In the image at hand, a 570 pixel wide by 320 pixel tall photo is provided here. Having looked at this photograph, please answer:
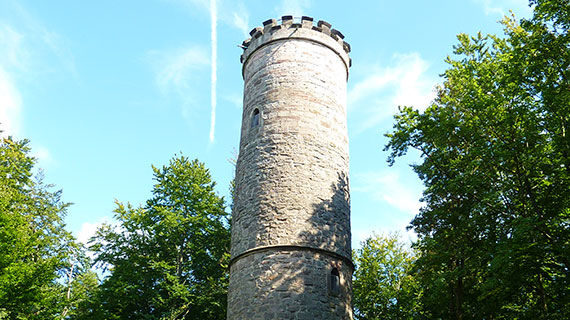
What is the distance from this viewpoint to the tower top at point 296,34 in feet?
43.5

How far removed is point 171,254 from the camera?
1875 cm

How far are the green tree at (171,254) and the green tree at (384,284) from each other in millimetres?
5775

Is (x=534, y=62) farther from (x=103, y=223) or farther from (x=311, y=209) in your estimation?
(x=103, y=223)

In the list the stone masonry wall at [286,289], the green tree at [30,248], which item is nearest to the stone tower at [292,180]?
the stone masonry wall at [286,289]

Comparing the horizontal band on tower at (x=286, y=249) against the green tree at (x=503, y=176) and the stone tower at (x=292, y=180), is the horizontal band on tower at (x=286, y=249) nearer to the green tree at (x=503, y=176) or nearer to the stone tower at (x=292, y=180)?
the stone tower at (x=292, y=180)

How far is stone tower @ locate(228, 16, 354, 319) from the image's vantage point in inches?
404

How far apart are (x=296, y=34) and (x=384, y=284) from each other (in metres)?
12.0

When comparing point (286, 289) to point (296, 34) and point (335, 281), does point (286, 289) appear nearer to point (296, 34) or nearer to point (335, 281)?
point (335, 281)

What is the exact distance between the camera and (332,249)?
10.9 meters

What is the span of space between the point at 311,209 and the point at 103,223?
1191 cm

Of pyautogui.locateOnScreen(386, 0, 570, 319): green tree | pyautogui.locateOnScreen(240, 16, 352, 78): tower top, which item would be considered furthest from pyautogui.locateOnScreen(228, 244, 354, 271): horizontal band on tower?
pyautogui.locateOnScreen(240, 16, 352, 78): tower top

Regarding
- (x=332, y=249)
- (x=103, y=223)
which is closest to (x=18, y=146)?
(x=103, y=223)

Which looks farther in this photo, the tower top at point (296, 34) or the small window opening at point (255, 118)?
the tower top at point (296, 34)

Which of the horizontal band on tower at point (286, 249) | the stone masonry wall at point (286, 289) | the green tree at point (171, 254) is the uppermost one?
the green tree at point (171, 254)
